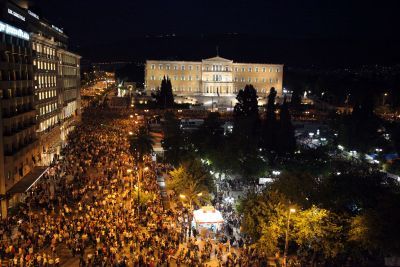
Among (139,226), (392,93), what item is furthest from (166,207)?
(392,93)

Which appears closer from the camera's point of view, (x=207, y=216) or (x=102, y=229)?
(x=102, y=229)

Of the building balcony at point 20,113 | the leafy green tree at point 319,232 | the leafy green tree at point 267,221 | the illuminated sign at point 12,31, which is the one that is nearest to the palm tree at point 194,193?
the leafy green tree at point 267,221

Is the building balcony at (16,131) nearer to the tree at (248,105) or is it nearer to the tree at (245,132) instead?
the tree at (245,132)

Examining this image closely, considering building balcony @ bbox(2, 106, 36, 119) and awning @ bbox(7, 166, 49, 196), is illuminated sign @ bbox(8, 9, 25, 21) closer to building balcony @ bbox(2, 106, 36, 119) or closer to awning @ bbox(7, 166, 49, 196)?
building balcony @ bbox(2, 106, 36, 119)

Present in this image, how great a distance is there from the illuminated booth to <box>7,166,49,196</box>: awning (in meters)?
12.4

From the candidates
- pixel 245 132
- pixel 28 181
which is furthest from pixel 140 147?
pixel 28 181

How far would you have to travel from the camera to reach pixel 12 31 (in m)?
32.4

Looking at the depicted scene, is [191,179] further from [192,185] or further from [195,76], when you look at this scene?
[195,76]

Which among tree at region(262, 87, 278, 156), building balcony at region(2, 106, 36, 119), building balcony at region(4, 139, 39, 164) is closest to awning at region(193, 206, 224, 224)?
building balcony at region(4, 139, 39, 164)

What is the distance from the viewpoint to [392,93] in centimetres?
8888

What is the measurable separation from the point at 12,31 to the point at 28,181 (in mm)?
10962

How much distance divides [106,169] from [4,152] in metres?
9.81

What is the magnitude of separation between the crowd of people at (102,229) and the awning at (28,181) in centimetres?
71

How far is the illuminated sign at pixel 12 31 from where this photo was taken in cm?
3005
